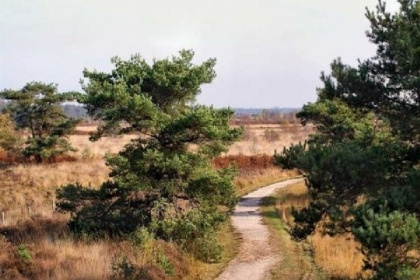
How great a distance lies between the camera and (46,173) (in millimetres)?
32156

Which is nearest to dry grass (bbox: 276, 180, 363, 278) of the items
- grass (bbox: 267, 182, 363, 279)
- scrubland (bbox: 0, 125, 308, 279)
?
grass (bbox: 267, 182, 363, 279)

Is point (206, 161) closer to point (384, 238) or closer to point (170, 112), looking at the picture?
point (170, 112)

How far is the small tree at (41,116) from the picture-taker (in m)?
35.1

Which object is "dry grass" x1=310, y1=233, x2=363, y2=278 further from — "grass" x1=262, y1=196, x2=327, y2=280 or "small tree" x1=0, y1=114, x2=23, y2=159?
"small tree" x1=0, y1=114, x2=23, y2=159

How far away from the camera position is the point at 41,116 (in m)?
35.9

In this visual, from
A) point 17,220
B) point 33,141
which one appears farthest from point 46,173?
point 17,220

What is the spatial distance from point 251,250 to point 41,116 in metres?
24.7

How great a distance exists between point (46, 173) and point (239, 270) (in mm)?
21751

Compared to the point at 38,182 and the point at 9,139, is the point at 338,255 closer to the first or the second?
the point at 38,182

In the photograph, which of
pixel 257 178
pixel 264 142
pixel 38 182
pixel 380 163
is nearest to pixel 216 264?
pixel 380 163

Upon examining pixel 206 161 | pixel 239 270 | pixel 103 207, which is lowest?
pixel 239 270

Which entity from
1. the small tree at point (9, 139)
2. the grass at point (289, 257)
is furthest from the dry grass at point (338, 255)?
the small tree at point (9, 139)

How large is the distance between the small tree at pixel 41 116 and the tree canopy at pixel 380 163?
28.5 metres

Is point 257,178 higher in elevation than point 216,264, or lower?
higher
